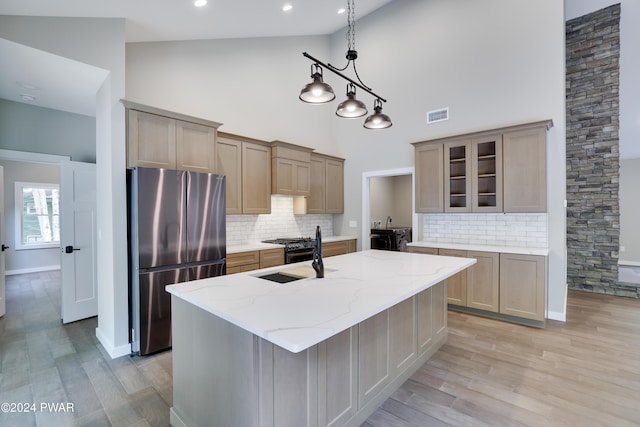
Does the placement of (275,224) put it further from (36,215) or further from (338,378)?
(36,215)

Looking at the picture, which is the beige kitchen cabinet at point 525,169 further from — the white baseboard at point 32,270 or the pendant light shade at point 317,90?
the white baseboard at point 32,270

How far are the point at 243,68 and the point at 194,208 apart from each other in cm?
279

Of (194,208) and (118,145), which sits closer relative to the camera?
(118,145)

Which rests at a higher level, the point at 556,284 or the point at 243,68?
the point at 243,68

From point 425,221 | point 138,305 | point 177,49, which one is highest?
point 177,49

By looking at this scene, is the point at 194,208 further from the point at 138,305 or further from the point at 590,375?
the point at 590,375

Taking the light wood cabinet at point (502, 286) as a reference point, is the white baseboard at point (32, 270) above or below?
below

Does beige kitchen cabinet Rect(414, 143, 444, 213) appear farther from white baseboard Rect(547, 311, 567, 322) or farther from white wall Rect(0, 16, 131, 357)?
white wall Rect(0, 16, 131, 357)

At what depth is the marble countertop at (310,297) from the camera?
1176 millimetres

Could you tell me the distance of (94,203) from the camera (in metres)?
4.11

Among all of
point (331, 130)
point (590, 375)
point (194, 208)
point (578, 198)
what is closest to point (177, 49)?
point (194, 208)

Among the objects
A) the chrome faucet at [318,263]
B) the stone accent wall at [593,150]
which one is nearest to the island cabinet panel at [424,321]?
the chrome faucet at [318,263]

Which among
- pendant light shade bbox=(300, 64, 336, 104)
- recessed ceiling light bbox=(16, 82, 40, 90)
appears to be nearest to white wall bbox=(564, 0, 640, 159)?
pendant light shade bbox=(300, 64, 336, 104)

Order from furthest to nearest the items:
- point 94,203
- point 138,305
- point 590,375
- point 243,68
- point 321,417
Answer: point 243,68 < point 94,203 < point 138,305 < point 590,375 < point 321,417
